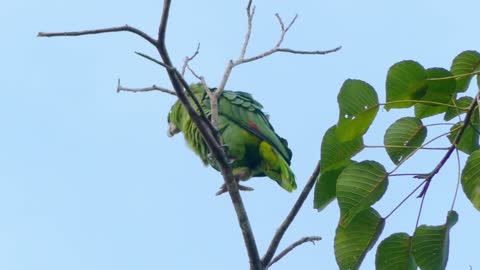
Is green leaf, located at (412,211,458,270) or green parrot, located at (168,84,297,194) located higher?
green parrot, located at (168,84,297,194)

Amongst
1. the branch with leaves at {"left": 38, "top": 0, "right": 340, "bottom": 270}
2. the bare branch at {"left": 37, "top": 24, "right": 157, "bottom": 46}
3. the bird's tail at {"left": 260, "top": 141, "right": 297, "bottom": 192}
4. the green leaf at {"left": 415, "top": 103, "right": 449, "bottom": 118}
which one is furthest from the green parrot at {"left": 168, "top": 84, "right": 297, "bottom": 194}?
the green leaf at {"left": 415, "top": 103, "right": 449, "bottom": 118}

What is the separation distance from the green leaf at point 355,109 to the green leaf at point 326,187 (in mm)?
126

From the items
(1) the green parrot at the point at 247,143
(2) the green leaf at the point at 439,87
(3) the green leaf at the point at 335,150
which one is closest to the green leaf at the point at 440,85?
(2) the green leaf at the point at 439,87

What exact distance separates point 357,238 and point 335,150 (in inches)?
10.2

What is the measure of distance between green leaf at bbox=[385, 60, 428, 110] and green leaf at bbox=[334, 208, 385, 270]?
1.07ft

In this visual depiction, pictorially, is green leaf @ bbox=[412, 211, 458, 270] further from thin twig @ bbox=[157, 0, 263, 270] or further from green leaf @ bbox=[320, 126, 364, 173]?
thin twig @ bbox=[157, 0, 263, 270]

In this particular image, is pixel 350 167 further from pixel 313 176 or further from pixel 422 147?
pixel 313 176

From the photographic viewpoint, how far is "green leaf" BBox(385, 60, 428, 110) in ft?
7.52

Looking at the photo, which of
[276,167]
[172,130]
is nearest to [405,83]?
[276,167]

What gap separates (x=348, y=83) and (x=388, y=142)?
249mm

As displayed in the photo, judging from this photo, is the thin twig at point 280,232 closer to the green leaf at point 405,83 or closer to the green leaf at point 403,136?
the green leaf at point 403,136

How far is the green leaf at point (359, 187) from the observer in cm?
223

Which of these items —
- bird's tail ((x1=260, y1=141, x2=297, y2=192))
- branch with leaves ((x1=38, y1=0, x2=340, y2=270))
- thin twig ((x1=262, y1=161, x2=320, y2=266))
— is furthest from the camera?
bird's tail ((x1=260, y1=141, x2=297, y2=192))

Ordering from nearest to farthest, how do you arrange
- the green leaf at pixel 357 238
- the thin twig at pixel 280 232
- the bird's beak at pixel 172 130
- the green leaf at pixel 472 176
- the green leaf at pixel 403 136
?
the green leaf at pixel 472 176, the green leaf at pixel 357 238, the green leaf at pixel 403 136, the thin twig at pixel 280 232, the bird's beak at pixel 172 130
